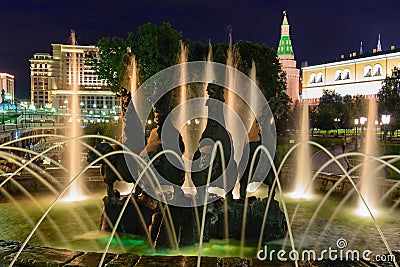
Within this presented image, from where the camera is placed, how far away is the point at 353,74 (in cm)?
8319

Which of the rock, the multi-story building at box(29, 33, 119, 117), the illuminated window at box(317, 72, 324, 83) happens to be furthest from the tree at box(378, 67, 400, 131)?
the multi-story building at box(29, 33, 119, 117)

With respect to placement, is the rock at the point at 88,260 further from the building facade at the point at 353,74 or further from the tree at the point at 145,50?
the building facade at the point at 353,74

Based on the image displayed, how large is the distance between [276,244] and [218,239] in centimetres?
116

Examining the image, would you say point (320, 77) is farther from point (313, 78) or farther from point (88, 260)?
point (88, 260)

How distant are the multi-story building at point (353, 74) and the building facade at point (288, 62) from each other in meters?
5.71

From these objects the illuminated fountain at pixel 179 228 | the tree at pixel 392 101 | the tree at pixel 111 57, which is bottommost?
the illuminated fountain at pixel 179 228

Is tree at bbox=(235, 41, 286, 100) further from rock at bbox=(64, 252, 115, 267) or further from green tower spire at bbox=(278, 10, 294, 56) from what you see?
green tower spire at bbox=(278, 10, 294, 56)

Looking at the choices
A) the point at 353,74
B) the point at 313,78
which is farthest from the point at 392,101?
the point at 313,78

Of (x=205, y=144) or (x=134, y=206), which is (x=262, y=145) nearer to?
(x=205, y=144)

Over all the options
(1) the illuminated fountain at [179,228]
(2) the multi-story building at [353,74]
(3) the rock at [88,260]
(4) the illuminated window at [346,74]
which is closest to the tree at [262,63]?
(1) the illuminated fountain at [179,228]

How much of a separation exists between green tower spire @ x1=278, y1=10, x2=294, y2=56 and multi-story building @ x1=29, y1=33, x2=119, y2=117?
1629 inches

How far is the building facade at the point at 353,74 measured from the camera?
3019 inches

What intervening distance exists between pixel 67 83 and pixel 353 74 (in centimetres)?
8996

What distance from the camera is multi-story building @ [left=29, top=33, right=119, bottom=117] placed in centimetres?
11894
